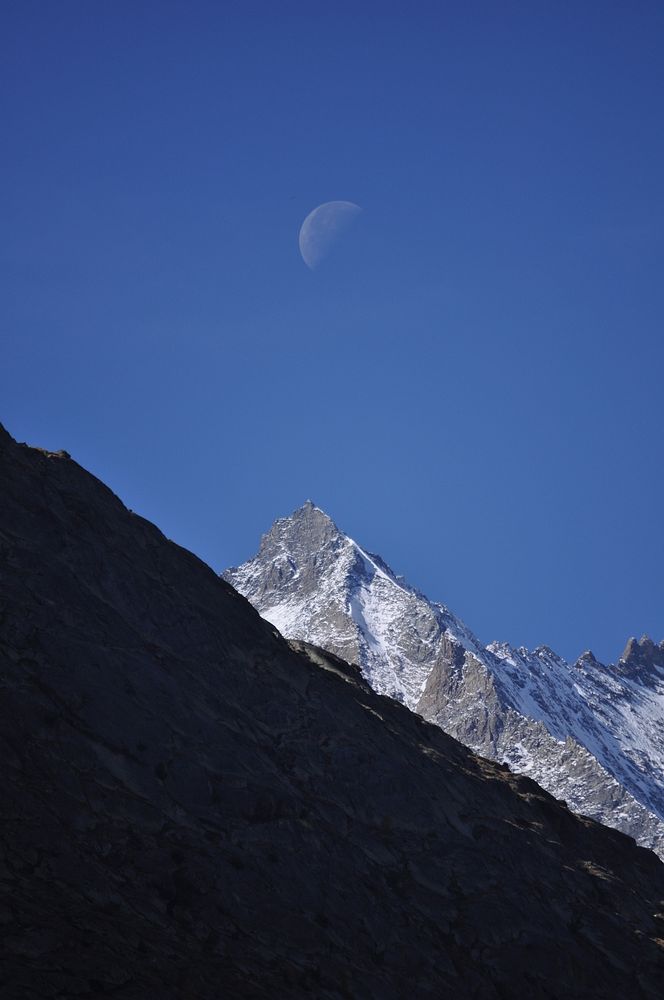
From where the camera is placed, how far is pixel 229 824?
45156 mm

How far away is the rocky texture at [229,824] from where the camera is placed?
36031 millimetres

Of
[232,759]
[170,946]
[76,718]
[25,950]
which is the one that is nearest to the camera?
[25,950]

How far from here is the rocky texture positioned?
3603cm

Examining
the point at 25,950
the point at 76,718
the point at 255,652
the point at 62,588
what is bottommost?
the point at 25,950

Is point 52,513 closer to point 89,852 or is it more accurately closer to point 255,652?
point 255,652

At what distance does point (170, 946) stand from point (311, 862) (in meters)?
11.5

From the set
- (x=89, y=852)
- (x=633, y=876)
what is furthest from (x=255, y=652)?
(x=633, y=876)

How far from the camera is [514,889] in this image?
172ft

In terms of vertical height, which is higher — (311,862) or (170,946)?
(311,862)

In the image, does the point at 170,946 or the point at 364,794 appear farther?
the point at 364,794

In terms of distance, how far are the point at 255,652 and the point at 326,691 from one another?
4.41 metres

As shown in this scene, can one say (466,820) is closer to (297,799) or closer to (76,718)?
(297,799)

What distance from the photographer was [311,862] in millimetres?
46094

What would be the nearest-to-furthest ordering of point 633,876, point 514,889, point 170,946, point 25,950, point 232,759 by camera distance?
1. point 25,950
2. point 170,946
3. point 232,759
4. point 514,889
5. point 633,876
